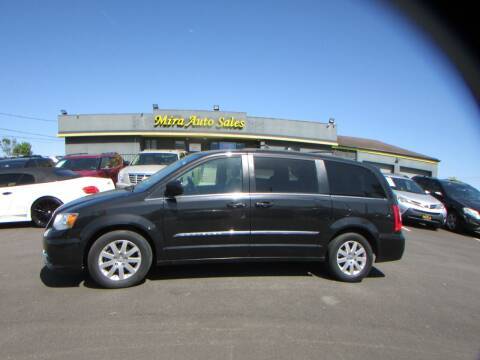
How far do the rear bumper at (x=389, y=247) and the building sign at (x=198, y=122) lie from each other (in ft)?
75.5

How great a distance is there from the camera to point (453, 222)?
1227 centimetres

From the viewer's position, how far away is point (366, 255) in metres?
5.17

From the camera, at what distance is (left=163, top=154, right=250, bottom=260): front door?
464 cm

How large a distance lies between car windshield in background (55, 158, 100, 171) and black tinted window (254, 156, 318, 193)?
9.92m

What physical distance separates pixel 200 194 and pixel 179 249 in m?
0.76

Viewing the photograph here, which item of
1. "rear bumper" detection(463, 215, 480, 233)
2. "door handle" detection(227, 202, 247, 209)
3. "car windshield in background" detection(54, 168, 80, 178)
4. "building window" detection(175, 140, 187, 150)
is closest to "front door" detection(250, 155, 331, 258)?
"door handle" detection(227, 202, 247, 209)

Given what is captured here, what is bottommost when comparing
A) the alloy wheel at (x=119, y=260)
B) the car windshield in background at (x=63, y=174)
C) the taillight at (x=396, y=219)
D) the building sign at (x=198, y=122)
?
the alloy wheel at (x=119, y=260)

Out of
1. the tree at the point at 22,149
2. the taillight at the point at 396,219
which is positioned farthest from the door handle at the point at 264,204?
the tree at the point at 22,149

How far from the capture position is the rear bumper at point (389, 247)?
5246mm

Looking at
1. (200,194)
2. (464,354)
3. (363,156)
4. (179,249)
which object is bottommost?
(464,354)

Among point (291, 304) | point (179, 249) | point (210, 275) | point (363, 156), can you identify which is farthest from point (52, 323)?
point (363, 156)

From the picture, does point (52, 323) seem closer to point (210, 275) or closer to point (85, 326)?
point (85, 326)

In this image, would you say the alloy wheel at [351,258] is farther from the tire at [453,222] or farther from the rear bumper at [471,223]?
the tire at [453,222]

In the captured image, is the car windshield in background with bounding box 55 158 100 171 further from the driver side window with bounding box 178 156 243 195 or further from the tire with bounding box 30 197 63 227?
the driver side window with bounding box 178 156 243 195
